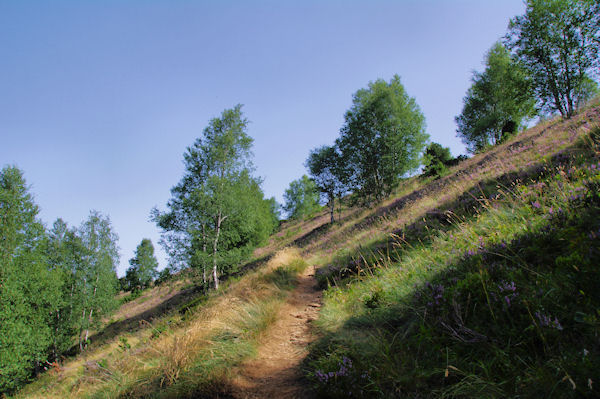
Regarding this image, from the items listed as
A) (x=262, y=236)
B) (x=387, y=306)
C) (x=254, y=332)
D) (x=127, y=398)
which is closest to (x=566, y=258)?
(x=387, y=306)

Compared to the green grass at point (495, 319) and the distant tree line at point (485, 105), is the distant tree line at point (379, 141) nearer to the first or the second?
the distant tree line at point (485, 105)

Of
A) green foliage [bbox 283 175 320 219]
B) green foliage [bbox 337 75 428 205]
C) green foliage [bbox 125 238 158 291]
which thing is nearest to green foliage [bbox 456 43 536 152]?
green foliage [bbox 337 75 428 205]

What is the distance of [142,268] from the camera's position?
61094 millimetres

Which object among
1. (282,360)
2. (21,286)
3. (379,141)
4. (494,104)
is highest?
(494,104)

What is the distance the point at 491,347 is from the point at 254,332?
385cm

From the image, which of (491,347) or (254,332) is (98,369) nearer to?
(254,332)

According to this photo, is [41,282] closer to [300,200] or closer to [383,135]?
[383,135]

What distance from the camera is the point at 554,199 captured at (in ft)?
10.9

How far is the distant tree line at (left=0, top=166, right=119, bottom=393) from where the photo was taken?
16906 mm

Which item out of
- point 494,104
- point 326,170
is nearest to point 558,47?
point 494,104

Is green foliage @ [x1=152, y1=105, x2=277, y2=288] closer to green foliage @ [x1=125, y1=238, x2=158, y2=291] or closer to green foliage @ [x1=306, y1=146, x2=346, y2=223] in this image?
green foliage @ [x1=306, y1=146, x2=346, y2=223]

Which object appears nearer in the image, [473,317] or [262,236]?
[473,317]

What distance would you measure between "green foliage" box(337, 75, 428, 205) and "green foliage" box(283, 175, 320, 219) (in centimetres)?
3682

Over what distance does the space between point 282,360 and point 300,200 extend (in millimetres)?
63772
